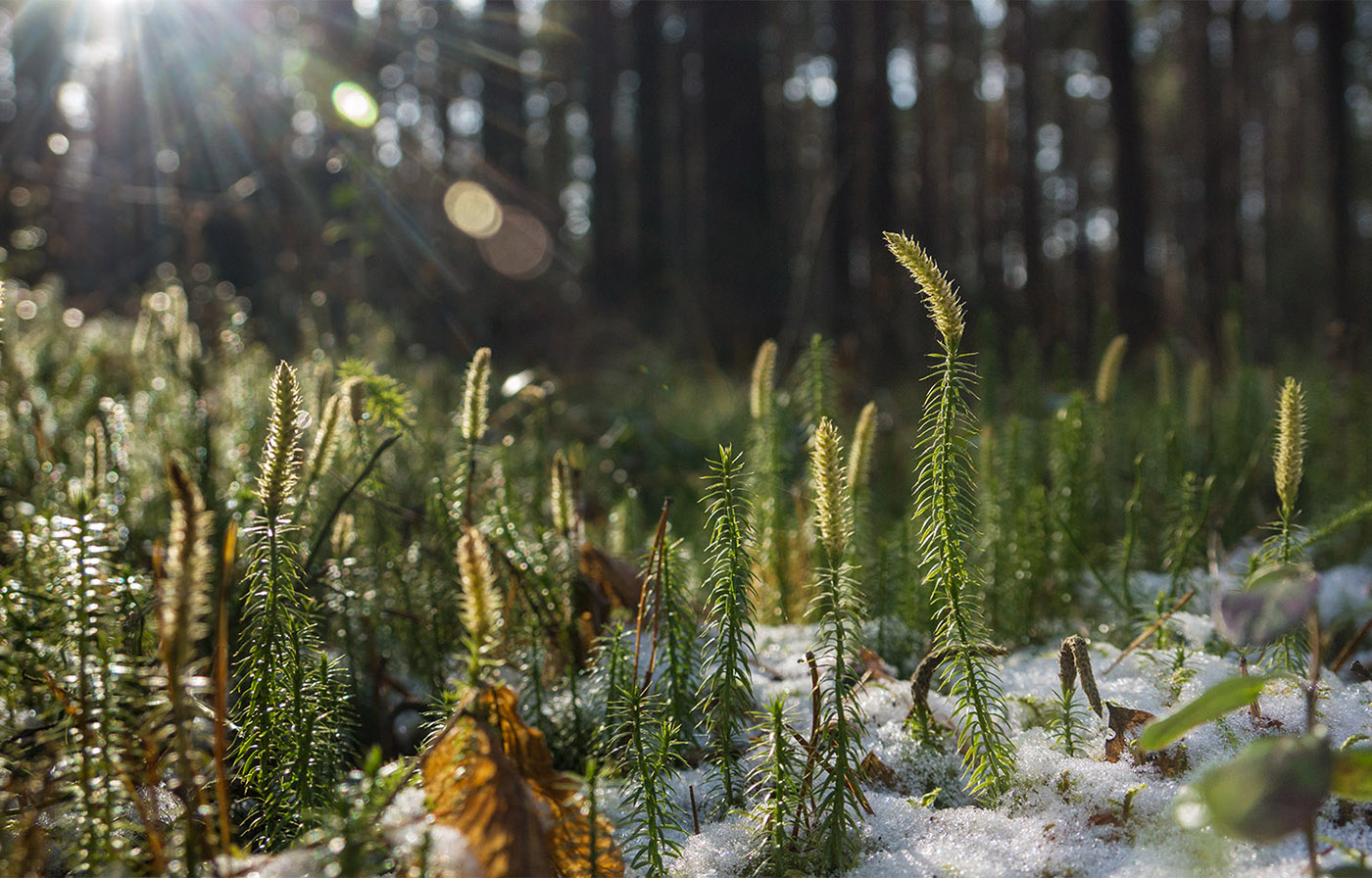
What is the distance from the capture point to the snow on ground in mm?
1084

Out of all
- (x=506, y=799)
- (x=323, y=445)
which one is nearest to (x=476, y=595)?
(x=506, y=799)

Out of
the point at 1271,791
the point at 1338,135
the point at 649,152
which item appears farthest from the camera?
the point at 649,152

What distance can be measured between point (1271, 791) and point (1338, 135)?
11.2m

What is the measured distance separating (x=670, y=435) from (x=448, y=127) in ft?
40.1

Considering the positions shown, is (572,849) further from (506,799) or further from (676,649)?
(676,649)

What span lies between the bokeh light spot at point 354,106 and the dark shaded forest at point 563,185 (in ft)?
0.08

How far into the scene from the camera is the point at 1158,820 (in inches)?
45.1

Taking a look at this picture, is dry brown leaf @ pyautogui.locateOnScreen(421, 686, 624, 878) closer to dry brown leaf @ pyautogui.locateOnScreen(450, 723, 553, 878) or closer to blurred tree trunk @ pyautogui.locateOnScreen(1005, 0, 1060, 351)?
dry brown leaf @ pyautogui.locateOnScreen(450, 723, 553, 878)

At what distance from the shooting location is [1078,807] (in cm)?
121

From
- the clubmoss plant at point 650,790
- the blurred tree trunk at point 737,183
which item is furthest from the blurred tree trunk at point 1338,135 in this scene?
the clubmoss plant at point 650,790

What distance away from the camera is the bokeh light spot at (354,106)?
5.99 m

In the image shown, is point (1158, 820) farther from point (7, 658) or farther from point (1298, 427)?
point (7, 658)

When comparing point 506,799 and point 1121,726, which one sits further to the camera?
point 1121,726

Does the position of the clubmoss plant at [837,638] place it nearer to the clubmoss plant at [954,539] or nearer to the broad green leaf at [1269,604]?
the clubmoss plant at [954,539]
